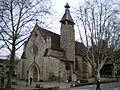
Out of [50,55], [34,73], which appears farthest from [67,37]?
[34,73]


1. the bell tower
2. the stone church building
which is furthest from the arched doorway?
the bell tower

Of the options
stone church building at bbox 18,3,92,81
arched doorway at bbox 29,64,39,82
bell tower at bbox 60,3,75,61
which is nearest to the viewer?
stone church building at bbox 18,3,92,81

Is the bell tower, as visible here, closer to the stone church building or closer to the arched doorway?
the stone church building

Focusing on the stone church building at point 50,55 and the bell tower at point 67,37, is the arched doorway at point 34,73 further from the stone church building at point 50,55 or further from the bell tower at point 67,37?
the bell tower at point 67,37

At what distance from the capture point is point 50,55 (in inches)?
1886

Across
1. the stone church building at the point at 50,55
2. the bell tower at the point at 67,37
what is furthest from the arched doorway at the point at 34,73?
the bell tower at the point at 67,37

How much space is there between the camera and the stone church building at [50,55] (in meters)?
47.2

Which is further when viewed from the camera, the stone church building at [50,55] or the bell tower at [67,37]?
the bell tower at [67,37]

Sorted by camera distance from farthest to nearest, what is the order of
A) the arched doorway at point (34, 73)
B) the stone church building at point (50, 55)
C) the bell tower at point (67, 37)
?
the bell tower at point (67, 37) → the arched doorway at point (34, 73) → the stone church building at point (50, 55)

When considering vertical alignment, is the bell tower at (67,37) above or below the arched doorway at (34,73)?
above

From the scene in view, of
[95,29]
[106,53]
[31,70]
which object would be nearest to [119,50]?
[106,53]

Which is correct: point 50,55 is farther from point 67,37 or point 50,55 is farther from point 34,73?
point 67,37

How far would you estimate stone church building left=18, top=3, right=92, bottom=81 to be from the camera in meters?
47.2

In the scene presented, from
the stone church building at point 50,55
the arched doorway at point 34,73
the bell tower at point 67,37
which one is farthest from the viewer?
the bell tower at point 67,37
